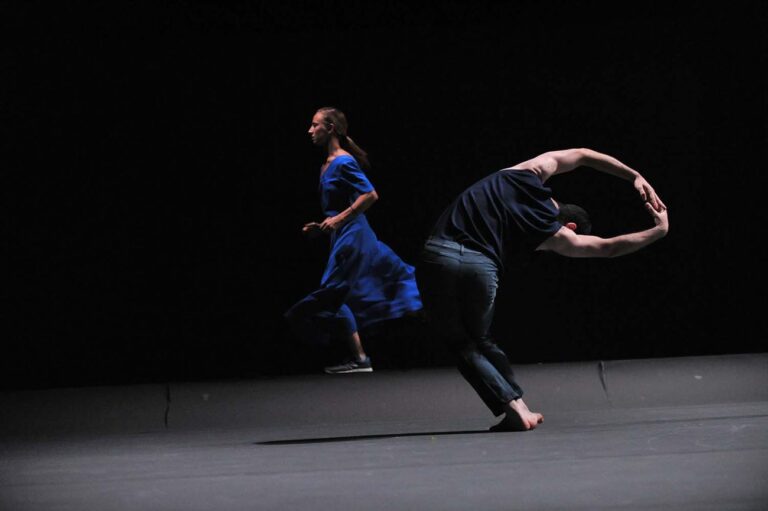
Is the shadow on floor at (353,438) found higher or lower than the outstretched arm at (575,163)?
lower

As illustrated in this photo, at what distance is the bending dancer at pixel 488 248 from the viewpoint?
200 inches

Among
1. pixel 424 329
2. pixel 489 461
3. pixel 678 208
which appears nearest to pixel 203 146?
pixel 424 329

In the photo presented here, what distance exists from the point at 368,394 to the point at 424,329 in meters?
1.67

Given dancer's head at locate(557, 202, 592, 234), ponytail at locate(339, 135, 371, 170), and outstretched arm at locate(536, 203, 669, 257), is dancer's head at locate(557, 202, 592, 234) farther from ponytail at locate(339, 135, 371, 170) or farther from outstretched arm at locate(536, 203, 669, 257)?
ponytail at locate(339, 135, 371, 170)

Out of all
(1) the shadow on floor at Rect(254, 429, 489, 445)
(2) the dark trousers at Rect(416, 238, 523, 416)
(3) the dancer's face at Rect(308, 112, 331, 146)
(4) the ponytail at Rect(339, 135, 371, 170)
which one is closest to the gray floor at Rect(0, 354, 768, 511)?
(1) the shadow on floor at Rect(254, 429, 489, 445)

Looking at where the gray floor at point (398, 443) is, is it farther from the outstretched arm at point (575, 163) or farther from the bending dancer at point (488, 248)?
the outstretched arm at point (575, 163)

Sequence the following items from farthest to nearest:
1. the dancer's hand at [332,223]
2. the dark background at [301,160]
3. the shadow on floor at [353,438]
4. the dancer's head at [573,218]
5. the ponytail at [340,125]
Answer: the dark background at [301,160], the ponytail at [340,125], the dancer's hand at [332,223], the dancer's head at [573,218], the shadow on floor at [353,438]

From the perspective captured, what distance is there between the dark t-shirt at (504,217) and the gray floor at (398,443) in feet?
2.33

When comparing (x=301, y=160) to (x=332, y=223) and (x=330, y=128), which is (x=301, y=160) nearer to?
(x=330, y=128)

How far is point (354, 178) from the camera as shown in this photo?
6.76m

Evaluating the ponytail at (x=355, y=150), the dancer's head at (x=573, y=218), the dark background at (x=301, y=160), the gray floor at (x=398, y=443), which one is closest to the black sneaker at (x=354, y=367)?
the gray floor at (x=398, y=443)

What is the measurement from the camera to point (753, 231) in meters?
7.61

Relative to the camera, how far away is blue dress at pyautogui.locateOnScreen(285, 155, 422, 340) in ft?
22.4

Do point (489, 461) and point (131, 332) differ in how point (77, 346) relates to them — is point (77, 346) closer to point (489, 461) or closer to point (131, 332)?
point (131, 332)
